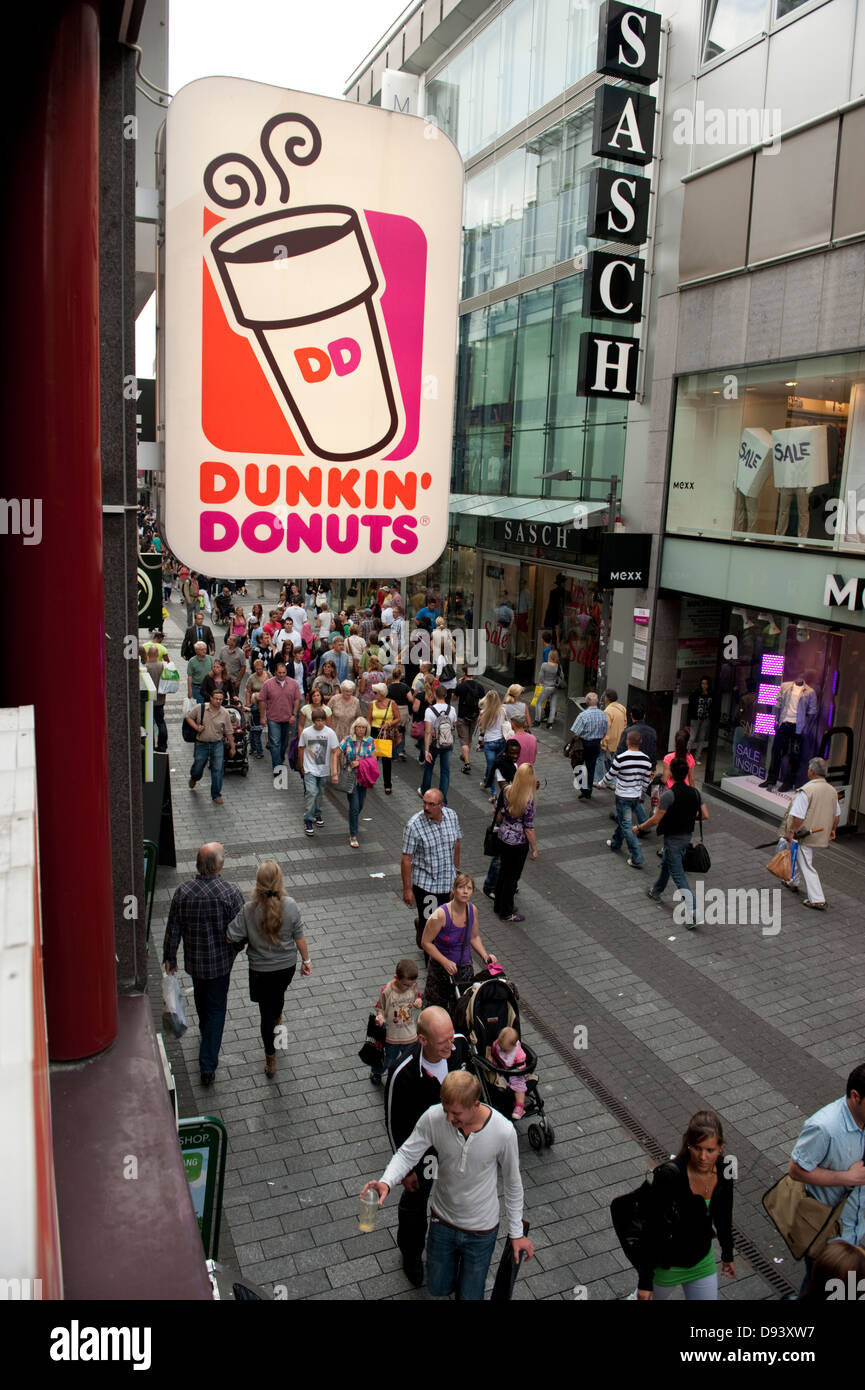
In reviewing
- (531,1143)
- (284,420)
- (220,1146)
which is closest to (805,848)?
(531,1143)

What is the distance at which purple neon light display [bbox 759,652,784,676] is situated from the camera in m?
14.6

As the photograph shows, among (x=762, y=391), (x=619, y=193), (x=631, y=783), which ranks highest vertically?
(x=619, y=193)

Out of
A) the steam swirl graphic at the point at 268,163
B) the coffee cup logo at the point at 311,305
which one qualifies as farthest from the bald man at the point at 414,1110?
the steam swirl graphic at the point at 268,163

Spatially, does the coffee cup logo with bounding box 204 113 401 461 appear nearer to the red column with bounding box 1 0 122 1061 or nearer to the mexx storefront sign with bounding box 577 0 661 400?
the red column with bounding box 1 0 122 1061

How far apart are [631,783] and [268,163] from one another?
9.53 metres

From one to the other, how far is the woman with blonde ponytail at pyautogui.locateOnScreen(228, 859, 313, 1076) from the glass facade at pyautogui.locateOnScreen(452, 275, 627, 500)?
1231 cm

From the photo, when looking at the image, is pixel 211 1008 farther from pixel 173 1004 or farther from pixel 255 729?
pixel 255 729

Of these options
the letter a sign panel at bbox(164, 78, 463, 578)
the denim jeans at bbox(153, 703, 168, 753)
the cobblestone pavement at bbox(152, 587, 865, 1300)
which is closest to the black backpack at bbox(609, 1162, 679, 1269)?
the cobblestone pavement at bbox(152, 587, 865, 1300)

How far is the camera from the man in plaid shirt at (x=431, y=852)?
8.52 meters

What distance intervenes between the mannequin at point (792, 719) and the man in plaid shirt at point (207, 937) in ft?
32.2

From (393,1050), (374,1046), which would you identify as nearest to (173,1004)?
(374,1046)

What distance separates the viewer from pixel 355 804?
12.3 metres

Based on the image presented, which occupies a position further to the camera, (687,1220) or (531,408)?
(531,408)

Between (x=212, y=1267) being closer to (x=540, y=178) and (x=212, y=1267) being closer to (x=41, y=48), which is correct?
(x=41, y=48)
